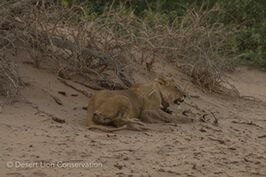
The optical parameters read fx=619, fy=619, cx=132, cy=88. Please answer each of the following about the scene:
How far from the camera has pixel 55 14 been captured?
7.46 meters

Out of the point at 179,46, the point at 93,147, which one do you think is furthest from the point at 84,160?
the point at 179,46

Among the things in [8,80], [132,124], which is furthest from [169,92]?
[8,80]

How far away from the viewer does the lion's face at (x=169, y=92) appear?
736 centimetres

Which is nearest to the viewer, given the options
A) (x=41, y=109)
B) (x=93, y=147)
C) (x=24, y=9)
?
(x=93, y=147)

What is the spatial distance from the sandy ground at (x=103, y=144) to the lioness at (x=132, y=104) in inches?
7.6

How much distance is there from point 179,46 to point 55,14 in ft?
7.06

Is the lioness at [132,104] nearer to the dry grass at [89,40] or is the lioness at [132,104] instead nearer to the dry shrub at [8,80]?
the dry grass at [89,40]

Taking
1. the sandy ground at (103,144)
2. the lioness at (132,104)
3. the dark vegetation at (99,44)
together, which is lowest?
the sandy ground at (103,144)

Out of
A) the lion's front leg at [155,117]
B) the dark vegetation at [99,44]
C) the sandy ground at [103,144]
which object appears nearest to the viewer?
the sandy ground at [103,144]

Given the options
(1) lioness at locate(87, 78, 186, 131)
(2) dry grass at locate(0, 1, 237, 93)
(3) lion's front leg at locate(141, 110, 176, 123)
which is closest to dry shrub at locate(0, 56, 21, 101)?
(2) dry grass at locate(0, 1, 237, 93)

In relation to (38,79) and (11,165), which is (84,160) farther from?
(38,79)

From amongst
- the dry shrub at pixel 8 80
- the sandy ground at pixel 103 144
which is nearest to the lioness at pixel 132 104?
the sandy ground at pixel 103 144

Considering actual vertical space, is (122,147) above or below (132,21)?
below

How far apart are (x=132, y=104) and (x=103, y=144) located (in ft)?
4.09
